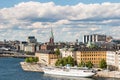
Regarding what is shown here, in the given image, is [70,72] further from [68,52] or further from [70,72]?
[68,52]

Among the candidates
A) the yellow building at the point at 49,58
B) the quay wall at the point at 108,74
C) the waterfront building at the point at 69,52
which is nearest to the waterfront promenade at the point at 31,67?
the yellow building at the point at 49,58

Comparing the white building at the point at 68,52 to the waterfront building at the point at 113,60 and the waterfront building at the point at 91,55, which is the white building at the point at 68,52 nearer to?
the waterfront building at the point at 91,55

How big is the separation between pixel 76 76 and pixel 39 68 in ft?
44.3

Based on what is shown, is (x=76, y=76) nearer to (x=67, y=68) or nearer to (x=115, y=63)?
(x=67, y=68)

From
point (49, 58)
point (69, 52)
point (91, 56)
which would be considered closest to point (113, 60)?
point (91, 56)

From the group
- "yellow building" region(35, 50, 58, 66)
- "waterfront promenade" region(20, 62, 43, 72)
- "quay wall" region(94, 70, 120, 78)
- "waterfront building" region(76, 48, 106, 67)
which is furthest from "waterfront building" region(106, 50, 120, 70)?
"yellow building" region(35, 50, 58, 66)

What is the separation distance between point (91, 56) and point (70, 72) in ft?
50.3

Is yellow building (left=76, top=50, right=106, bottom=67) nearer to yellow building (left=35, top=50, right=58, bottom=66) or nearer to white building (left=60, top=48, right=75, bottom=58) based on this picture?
white building (left=60, top=48, right=75, bottom=58)

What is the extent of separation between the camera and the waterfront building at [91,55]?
91.5 m

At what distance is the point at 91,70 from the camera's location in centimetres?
7450

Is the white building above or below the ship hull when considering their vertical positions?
above

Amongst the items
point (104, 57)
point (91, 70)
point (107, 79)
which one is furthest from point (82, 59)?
point (107, 79)

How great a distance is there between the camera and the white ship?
244 ft

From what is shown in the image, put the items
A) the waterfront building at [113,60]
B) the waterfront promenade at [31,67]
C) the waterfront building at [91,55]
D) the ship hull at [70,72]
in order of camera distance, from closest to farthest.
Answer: the ship hull at [70,72] → the waterfront building at [113,60] → the waterfront promenade at [31,67] → the waterfront building at [91,55]
